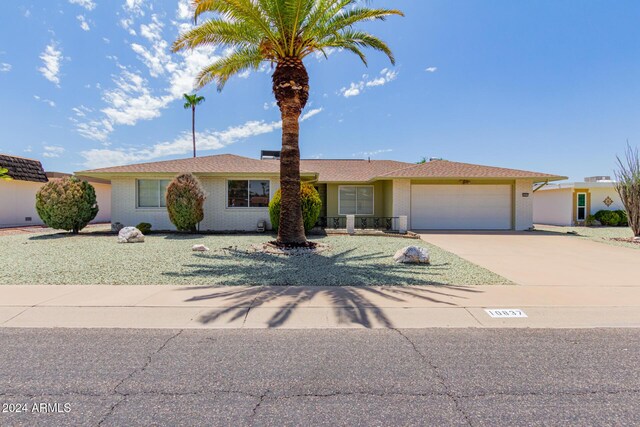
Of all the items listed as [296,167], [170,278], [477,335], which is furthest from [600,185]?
[170,278]

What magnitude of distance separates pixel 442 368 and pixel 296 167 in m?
8.36

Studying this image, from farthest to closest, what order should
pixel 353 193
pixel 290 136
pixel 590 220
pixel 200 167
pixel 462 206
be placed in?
1. pixel 590 220
2. pixel 353 193
3. pixel 462 206
4. pixel 200 167
5. pixel 290 136

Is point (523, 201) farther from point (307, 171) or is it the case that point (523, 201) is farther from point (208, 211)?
point (208, 211)

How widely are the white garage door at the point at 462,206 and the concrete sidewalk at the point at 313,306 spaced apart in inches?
463

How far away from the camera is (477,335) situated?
13.7ft

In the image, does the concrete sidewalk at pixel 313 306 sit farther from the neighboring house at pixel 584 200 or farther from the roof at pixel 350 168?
the neighboring house at pixel 584 200

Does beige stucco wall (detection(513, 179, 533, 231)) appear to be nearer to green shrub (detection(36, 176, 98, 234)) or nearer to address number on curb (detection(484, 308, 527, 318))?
address number on curb (detection(484, 308, 527, 318))

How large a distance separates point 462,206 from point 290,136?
12116mm

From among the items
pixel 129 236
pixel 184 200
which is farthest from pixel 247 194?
pixel 129 236

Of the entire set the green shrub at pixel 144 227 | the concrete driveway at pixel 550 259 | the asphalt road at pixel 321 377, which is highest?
the green shrub at pixel 144 227

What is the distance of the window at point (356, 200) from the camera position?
19.9 m

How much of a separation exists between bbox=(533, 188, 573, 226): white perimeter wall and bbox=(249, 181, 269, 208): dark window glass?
21.4m

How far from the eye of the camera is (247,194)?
16391 mm

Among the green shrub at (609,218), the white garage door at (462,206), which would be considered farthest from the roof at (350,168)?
the green shrub at (609,218)
